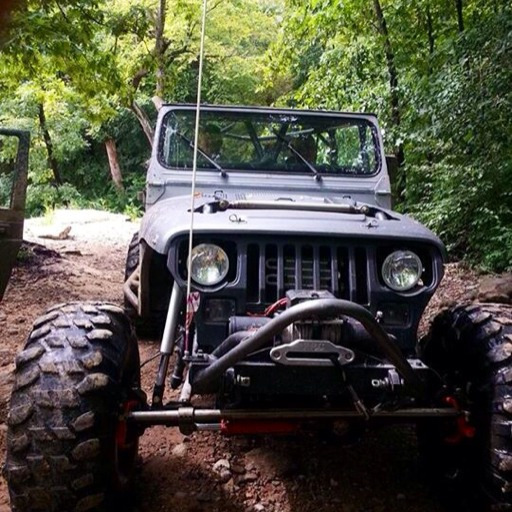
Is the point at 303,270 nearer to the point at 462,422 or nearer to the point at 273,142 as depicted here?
the point at 462,422

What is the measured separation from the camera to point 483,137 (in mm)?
6422

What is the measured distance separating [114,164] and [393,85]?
50.5ft

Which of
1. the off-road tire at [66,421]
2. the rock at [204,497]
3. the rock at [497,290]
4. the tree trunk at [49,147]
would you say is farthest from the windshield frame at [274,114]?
the tree trunk at [49,147]

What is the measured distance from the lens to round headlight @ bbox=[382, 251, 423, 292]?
8.04 feet

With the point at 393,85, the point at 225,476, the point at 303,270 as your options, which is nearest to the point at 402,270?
the point at 303,270

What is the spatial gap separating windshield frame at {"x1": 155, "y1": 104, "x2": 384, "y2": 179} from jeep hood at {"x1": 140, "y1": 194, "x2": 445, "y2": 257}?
976mm

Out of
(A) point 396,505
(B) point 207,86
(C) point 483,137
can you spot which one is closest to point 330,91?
(C) point 483,137

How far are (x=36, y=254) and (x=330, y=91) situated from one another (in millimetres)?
5169

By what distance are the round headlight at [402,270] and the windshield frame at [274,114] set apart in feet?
4.81

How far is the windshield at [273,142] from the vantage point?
3893mm

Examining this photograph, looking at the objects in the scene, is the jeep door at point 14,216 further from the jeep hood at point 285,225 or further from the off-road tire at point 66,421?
the off-road tire at point 66,421

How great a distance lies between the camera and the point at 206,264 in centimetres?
240

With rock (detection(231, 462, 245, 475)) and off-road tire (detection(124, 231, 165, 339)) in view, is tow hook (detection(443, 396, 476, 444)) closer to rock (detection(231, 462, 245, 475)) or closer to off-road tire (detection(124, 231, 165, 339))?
rock (detection(231, 462, 245, 475))

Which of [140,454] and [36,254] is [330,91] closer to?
[36,254]
